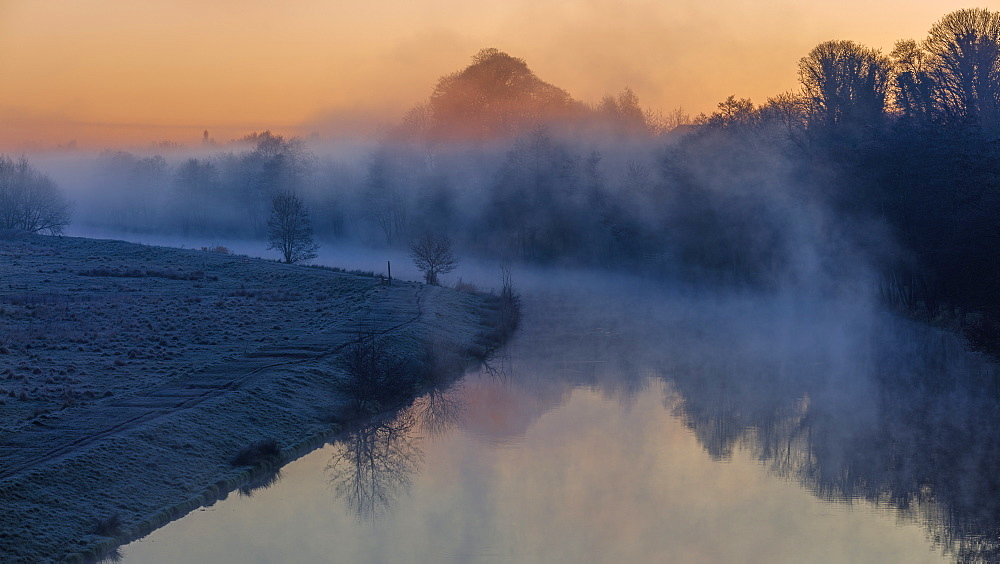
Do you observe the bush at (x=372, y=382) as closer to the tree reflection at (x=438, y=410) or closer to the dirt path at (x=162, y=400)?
the tree reflection at (x=438, y=410)

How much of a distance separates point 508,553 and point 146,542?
7307 millimetres

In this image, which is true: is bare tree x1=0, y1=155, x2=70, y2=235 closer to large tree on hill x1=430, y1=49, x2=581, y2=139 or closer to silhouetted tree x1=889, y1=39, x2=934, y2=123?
large tree on hill x1=430, y1=49, x2=581, y2=139

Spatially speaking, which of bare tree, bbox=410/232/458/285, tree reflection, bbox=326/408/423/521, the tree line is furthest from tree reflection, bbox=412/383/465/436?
bare tree, bbox=410/232/458/285

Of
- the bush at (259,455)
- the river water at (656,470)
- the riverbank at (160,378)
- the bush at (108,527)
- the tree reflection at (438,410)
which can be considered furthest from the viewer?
the tree reflection at (438,410)

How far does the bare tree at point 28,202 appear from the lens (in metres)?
107

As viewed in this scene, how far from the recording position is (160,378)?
30.5m

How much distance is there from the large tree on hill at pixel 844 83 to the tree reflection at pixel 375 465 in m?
39.3

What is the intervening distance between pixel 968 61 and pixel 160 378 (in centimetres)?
4763

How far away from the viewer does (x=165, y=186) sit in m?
148

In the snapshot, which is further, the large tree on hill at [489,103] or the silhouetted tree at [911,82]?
the large tree on hill at [489,103]

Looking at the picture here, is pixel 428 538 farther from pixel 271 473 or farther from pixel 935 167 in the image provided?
pixel 935 167

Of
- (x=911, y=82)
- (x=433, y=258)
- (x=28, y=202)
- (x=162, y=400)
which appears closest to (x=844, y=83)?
(x=911, y=82)

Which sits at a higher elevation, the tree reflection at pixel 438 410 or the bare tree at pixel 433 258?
the bare tree at pixel 433 258

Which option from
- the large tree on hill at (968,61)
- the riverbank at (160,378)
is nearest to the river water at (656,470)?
the riverbank at (160,378)
